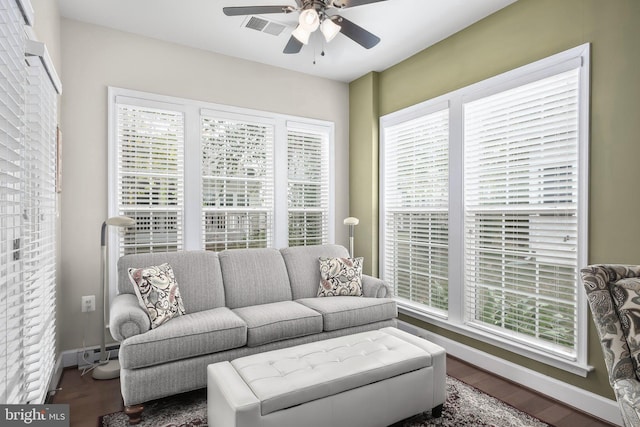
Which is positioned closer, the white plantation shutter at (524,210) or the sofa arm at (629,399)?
the sofa arm at (629,399)

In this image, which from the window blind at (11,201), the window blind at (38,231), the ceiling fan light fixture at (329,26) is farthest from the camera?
the ceiling fan light fixture at (329,26)

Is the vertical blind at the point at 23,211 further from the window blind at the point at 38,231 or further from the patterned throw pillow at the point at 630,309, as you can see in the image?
the patterned throw pillow at the point at 630,309

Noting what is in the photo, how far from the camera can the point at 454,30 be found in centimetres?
330

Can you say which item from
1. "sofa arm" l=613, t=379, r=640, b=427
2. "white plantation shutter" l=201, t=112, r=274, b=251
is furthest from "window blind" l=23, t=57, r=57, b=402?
"sofa arm" l=613, t=379, r=640, b=427

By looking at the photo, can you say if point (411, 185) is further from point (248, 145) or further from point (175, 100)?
point (175, 100)

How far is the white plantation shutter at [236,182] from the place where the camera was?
147 inches

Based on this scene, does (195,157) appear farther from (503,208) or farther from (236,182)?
(503,208)

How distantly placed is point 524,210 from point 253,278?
7.55ft

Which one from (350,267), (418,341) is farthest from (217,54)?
(418,341)

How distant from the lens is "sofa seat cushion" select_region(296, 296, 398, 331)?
2988 mm

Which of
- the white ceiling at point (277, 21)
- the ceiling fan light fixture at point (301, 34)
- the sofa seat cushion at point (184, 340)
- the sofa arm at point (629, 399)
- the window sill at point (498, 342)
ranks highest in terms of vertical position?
the white ceiling at point (277, 21)

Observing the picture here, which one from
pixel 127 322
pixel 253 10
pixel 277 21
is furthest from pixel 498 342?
pixel 277 21

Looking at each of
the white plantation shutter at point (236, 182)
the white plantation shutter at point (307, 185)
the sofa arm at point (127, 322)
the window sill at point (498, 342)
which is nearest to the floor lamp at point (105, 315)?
the sofa arm at point (127, 322)

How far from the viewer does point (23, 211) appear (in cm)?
171
